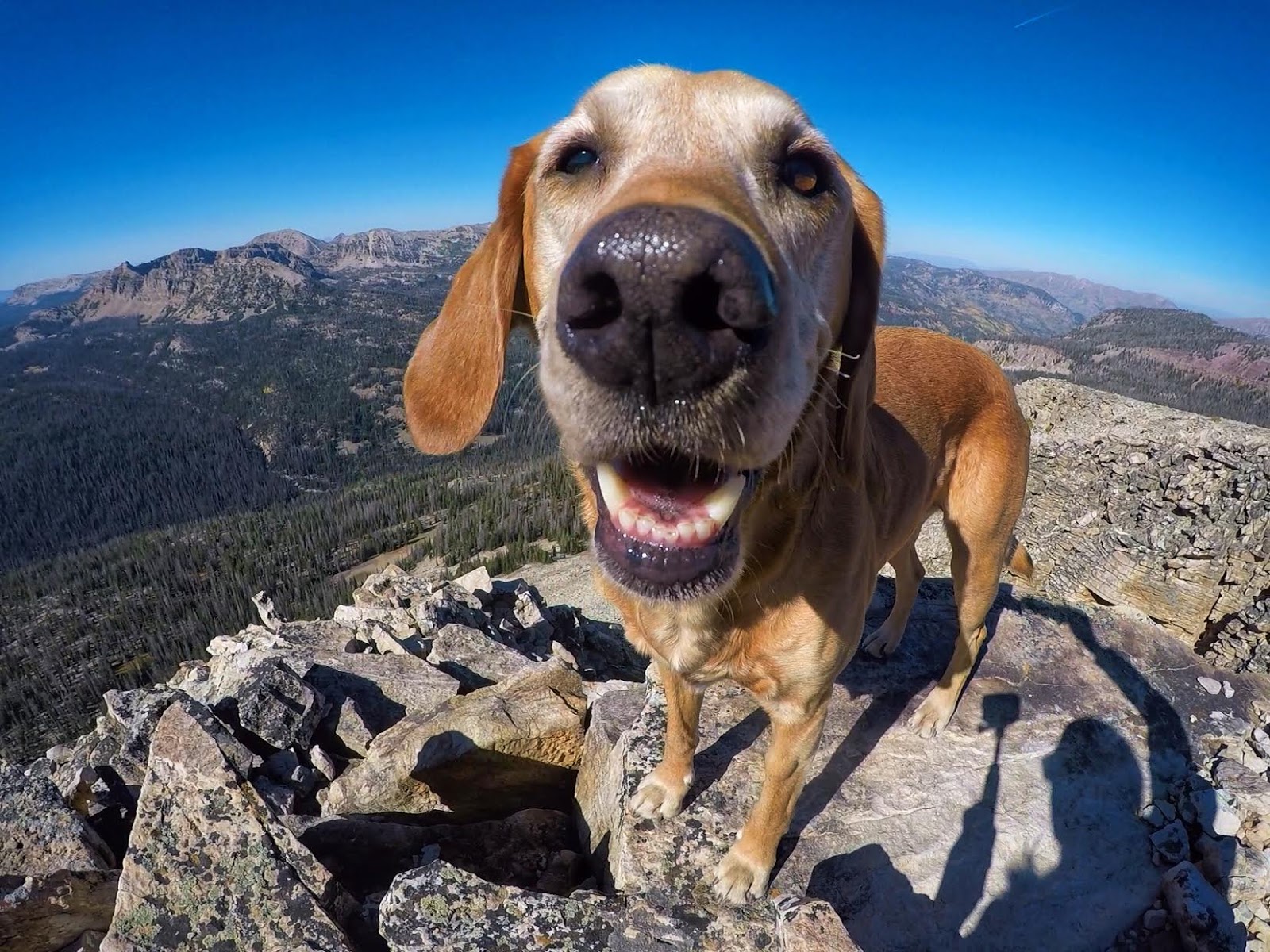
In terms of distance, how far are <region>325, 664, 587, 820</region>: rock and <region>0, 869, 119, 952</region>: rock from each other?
4.37ft

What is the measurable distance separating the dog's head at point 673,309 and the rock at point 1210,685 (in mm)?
5007

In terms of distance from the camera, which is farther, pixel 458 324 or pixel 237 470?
pixel 237 470

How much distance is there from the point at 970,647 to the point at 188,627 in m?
65.7

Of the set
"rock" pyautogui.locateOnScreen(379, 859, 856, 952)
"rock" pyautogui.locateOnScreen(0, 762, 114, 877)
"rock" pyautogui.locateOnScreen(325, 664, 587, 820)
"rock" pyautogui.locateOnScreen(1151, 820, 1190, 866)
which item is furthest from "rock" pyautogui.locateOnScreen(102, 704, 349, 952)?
"rock" pyautogui.locateOnScreen(1151, 820, 1190, 866)

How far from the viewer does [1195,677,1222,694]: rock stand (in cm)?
531

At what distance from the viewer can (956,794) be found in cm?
414

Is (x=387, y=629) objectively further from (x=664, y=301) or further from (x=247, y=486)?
(x=247, y=486)

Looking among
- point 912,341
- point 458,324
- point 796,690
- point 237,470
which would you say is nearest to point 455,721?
point 796,690

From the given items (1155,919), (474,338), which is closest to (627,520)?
(474,338)

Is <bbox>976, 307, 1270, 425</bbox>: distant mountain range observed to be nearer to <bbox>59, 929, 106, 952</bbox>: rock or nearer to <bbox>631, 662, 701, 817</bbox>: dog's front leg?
<bbox>631, 662, 701, 817</bbox>: dog's front leg

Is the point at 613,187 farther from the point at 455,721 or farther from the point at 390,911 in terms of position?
the point at 455,721

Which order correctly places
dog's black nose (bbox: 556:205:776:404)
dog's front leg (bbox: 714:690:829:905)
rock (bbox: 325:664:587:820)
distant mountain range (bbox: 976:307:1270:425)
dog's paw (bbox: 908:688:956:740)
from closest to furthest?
dog's black nose (bbox: 556:205:776:404), dog's front leg (bbox: 714:690:829:905), rock (bbox: 325:664:587:820), dog's paw (bbox: 908:688:956:740), distant mountain range (bbox: 976:307:1270:425)

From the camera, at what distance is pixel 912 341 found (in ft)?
14.8

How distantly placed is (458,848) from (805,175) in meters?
4.45
